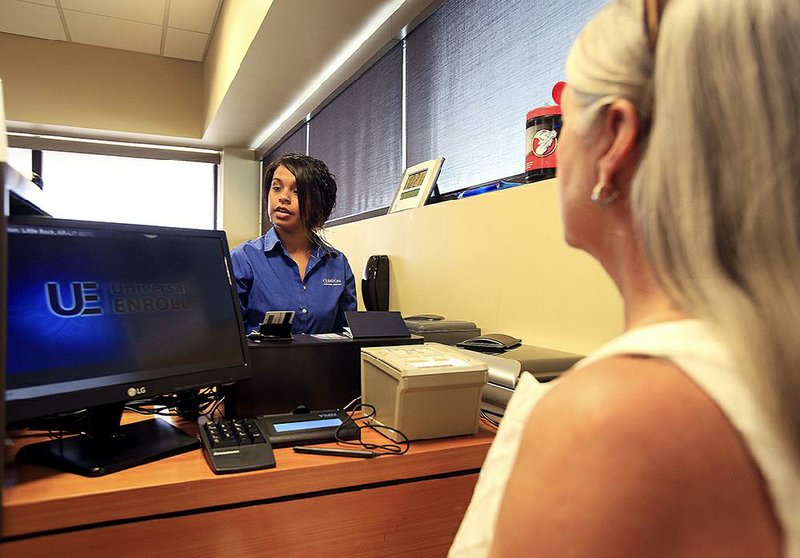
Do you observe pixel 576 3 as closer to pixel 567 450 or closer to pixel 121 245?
pixel 121 245

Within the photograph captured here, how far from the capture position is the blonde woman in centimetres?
41

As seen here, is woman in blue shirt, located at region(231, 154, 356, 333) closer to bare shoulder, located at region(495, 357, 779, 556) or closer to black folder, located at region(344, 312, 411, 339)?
black folder, located at region(344, 312, 411, 339)

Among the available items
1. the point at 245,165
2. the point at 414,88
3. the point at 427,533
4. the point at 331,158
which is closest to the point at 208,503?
the point at 427,533

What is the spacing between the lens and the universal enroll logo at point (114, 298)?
904 millimetres

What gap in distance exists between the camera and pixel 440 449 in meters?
1.04

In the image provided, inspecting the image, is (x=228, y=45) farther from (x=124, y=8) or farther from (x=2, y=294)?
(x=2, y=294)

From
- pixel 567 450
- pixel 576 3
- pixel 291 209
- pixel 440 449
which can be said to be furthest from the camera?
pixel 291 209

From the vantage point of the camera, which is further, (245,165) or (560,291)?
(245,165)

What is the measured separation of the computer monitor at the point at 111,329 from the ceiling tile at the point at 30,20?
400 centimetres

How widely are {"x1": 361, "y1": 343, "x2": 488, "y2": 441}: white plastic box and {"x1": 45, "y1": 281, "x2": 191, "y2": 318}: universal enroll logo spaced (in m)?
0.44

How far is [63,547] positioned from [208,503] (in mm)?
203

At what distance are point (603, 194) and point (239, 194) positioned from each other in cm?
521

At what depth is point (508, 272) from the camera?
67.3 inches

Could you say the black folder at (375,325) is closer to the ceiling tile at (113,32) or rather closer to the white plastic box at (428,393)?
the white plastic box at (428,393)
